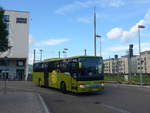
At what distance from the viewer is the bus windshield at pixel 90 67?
71.2ft

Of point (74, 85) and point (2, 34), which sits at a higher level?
point (2, 34)

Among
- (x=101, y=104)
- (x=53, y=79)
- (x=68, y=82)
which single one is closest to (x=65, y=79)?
(x=68, y=82)

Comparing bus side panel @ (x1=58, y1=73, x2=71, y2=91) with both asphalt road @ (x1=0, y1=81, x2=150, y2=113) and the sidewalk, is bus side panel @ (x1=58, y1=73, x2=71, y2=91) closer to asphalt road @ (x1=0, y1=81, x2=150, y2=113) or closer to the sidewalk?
asphalt road @ (x1=0, y1=81, x2=150, y2=113)

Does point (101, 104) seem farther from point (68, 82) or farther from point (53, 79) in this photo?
point (53, 79)

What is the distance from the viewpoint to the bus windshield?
21688mm

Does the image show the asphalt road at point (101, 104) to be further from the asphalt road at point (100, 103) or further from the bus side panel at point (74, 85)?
the bus side panel at point (74, 85)

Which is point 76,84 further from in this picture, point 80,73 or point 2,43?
point 2,43

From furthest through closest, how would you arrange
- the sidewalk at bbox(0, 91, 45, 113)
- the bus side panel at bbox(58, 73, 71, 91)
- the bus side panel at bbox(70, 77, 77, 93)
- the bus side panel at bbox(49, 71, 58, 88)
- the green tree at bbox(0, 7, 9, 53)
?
the bus side panel at bbox(49, 71, 58, 88) < the bus side panel at bbox(58, 73, 71, 91) < the bus side panel at bbox(70, 77, 77, 93) < the green tree at bbox(0, 7, 9, 53) < the sidewalk at bbox(0, 91, 45, 113)

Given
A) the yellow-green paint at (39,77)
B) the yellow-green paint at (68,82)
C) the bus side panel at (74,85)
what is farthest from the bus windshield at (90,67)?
the yellow-green paint at (39,77)

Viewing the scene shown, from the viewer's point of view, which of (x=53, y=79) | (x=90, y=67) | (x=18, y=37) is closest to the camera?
(x=90, y=67)

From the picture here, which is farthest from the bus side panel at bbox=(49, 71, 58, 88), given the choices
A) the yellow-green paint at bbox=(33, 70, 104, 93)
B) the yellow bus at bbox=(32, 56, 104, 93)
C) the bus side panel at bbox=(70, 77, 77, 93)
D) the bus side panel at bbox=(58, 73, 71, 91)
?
the bus side panel at bbox=(70, 77, 77, 93)

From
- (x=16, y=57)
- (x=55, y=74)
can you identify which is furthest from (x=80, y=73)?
(x=16, y=57)

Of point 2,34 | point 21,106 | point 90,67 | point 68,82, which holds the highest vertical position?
point 2,34

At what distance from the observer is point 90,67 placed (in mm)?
21938
